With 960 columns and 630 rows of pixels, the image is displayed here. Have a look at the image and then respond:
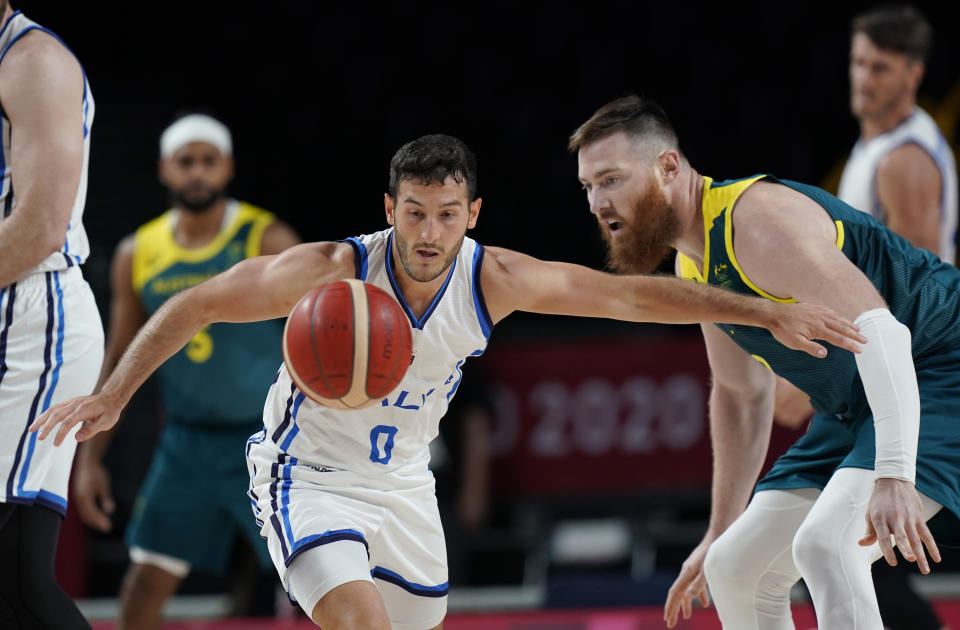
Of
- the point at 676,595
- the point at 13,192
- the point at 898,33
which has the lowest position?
the point at 676,595

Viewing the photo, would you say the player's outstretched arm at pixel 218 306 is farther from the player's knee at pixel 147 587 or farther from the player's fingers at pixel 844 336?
the player's knee at pixel 147 587

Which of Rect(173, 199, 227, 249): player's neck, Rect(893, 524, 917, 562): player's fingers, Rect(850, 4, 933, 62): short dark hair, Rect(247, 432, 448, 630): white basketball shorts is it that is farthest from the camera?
Rect(173, 199, 227, 249): player's neck

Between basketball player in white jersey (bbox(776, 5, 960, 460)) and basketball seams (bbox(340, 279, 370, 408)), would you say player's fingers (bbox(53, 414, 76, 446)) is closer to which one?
basketball seams (bbox(340, 279, 370, 408))

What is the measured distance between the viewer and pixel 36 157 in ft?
Answer: 10.3

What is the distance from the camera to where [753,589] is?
11.5 feet

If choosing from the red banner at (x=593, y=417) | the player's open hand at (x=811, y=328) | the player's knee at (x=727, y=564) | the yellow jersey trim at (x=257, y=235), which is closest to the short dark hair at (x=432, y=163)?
the player's open hand at (x=811, y=328)

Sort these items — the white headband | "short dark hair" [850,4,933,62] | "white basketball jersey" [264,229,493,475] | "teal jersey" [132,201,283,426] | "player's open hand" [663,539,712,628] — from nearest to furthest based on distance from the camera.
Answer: "white basketball jersey" [264,229,493,475] → "player's open hand" [663,539,712,628] → "short dark hair" [850,4,933,62] → "teal jersey" [132,201,283,426] → the white headband

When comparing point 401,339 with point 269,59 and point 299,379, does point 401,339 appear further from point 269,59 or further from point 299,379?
point 269,59

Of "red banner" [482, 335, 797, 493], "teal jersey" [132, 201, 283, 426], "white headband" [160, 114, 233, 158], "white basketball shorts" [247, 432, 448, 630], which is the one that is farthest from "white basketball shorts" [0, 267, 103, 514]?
"red banner" [482, 335, 797, 493]

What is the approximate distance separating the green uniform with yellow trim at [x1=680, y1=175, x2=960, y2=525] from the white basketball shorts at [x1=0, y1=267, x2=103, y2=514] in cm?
179

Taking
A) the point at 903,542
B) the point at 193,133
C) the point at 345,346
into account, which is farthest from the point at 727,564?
the point at 193,133

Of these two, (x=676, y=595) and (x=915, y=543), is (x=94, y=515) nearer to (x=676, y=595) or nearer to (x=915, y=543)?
(x=676, y=595)

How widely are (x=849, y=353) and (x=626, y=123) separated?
3.08 feet

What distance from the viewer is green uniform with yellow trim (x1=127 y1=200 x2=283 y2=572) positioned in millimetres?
5156
